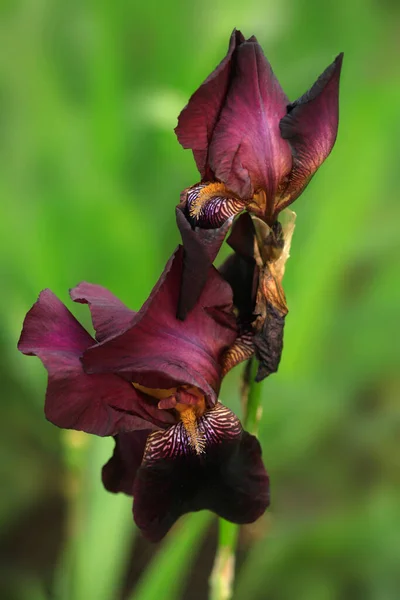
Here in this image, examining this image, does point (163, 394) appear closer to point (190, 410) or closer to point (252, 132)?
point (190, 410)

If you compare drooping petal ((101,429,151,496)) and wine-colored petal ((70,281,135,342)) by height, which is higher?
wine-colored petal ((70,281,135,342))

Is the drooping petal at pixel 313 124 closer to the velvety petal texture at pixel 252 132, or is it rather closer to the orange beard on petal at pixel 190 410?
the velvety petal texture at pixel 252 132

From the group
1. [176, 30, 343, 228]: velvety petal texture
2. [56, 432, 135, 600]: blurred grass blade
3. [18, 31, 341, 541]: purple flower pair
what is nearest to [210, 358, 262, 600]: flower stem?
[18, 31, 341, 541]: purple flower pair

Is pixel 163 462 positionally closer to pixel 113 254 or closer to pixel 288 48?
pixel 113 254

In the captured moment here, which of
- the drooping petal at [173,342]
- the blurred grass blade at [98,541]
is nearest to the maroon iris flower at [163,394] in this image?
the drooping petal at [173,342]

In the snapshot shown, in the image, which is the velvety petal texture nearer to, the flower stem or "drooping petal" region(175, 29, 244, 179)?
"drooping petal" region(175, 29, 244, 179)

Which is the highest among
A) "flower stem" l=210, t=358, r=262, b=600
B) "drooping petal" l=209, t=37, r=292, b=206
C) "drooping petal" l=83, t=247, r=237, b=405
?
"drooping petal" l=209, t=37, r=292, b=206
